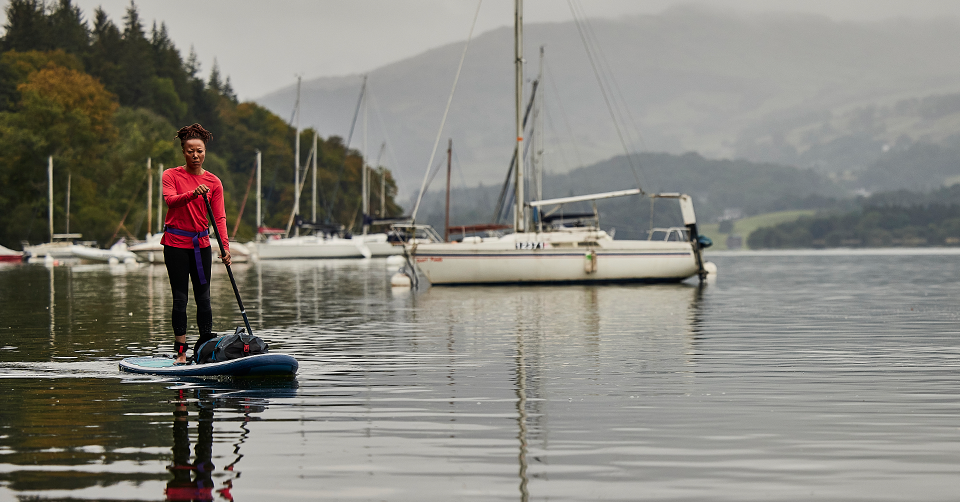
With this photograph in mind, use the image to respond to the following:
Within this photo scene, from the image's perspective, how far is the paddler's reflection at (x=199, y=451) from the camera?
249 inches

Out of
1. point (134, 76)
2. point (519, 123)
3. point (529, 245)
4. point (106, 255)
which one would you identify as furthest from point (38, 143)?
point (529, 245)

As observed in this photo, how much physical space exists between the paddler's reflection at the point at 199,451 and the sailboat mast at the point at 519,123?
3014 cm

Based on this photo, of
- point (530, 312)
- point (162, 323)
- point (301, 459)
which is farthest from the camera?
point (530, 312)

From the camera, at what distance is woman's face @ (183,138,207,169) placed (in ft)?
37.5

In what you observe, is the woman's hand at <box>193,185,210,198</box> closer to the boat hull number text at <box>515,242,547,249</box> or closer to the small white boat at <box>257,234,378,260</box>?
the boat hull number text at <box>515,242,547,249</box>

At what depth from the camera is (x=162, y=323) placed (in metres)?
21.1

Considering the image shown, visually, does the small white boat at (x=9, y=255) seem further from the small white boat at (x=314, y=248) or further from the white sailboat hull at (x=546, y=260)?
the white sailboat hull at (x=546, y=260)

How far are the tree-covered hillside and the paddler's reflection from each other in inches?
3359

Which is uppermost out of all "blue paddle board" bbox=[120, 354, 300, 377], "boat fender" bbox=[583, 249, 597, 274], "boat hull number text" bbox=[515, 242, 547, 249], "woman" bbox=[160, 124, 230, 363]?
"woman" bbox=[160, 124, 230, 363]

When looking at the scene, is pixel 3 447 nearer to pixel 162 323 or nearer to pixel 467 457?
pixel 467 457

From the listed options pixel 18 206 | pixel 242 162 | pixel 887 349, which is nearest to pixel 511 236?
pixel 887 349

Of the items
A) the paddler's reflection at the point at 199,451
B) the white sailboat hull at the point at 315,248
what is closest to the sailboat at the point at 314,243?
the white sailboat hull at the point at 315,248

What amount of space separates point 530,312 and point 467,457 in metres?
17.7

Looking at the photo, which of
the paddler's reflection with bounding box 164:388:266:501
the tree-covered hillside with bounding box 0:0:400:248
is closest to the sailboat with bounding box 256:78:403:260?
the tree-covered hillside with bounding box 0:0:400:248
